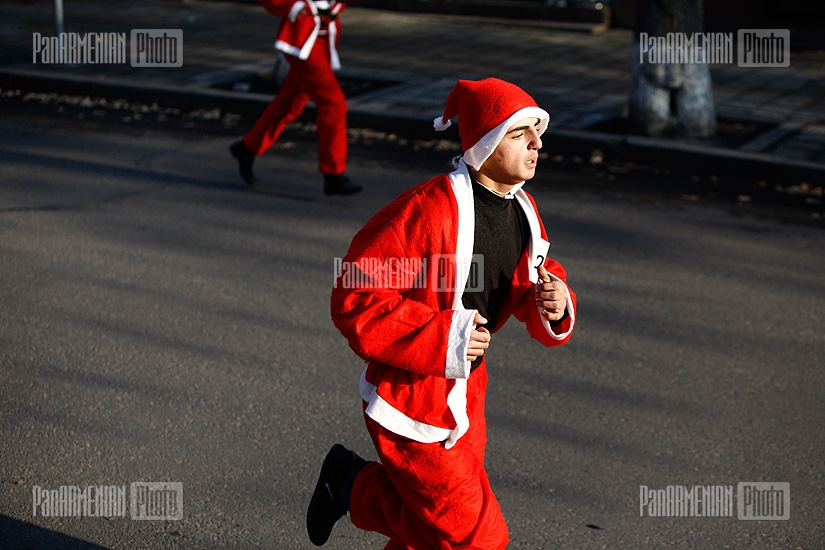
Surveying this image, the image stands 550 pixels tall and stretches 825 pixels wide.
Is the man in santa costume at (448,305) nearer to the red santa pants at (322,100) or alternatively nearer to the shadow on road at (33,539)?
the shadow on road at (33,539)

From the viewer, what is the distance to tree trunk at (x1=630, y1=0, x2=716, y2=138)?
8453mm

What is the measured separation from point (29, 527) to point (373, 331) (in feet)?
5.36

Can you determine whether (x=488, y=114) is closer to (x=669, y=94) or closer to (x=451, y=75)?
(x=669, y=94)

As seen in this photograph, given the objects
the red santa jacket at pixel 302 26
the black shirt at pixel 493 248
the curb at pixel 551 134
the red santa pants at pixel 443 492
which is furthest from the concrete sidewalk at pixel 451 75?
the red santa pants at pixel 443 492

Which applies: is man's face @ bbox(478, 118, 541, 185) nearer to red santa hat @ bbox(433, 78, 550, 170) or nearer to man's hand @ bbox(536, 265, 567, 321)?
red santa hat @ bbox(433, 78, 550, 170)

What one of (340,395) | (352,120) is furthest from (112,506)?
(352,120)

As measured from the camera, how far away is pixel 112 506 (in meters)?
3.45

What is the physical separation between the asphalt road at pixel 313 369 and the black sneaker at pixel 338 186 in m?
0.08

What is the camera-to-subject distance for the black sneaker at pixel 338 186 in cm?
696

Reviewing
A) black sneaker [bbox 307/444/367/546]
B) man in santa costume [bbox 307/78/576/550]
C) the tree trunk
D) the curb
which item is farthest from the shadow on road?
the tree trunk

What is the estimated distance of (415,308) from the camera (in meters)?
2.48

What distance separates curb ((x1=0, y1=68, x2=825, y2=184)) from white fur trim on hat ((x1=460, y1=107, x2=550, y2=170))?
18.3 ft

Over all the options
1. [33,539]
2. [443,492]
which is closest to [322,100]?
[33,539]

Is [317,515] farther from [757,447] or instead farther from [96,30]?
[96,30]
